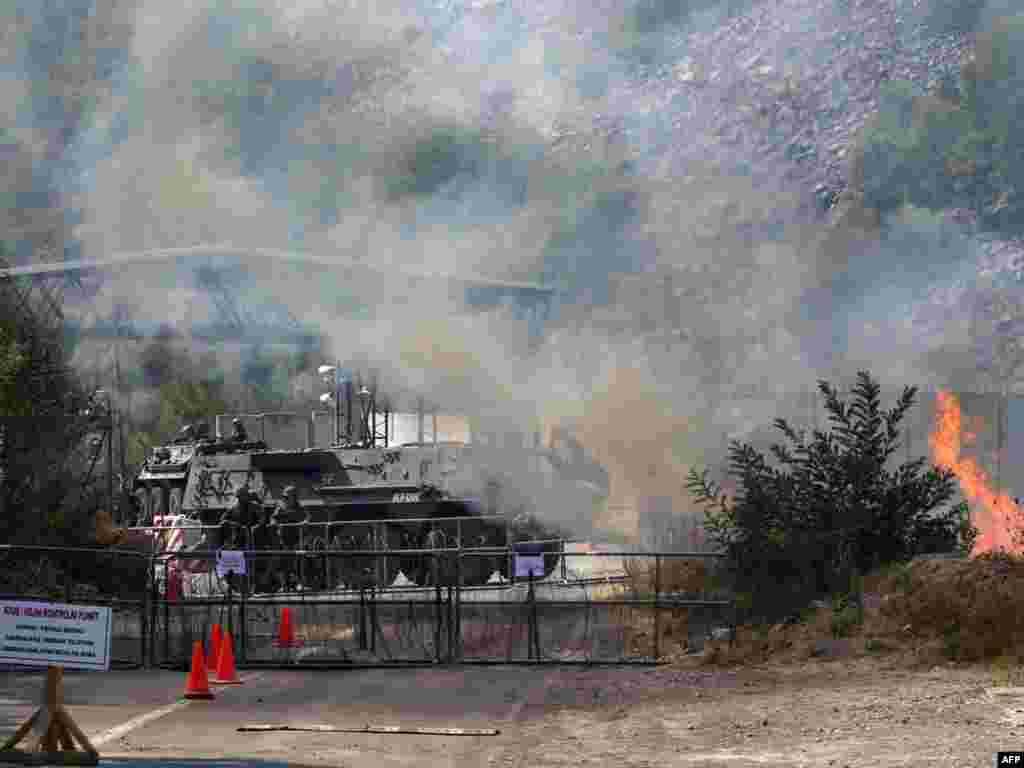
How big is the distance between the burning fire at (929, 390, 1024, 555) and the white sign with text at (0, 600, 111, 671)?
17042 mm

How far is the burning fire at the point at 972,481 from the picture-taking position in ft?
105

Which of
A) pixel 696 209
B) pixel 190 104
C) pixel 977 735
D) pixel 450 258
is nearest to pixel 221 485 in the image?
pixel 450 258

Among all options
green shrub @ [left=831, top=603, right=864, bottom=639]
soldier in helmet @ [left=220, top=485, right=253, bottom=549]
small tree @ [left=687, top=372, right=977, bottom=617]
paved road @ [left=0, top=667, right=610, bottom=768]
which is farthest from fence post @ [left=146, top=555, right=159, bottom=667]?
soldier in helmet @ [left=220, top=485, right=253, bottom=549]

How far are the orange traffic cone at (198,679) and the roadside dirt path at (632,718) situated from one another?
228 millimetres

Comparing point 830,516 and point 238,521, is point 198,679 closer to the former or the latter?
point 830,516

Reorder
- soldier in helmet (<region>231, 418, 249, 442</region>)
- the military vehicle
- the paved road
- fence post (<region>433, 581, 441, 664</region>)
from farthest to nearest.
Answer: soldier in helmet (<region>231, 418, 249, 442</region>), the military vehicle, fence post (<region>433, 581, 441, 664</region>), the paved road

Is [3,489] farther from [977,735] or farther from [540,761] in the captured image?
[977,735]

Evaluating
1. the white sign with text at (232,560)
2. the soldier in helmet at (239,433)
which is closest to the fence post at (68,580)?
the white sign with text at (232,560)

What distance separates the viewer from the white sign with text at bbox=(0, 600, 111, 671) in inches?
677

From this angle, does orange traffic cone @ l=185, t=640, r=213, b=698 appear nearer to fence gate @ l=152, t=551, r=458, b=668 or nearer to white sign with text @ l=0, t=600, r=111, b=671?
fence gate @ l=152, t=551, r=458, b=668

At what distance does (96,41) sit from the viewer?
55.2 m

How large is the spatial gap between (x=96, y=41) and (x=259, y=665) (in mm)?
33967

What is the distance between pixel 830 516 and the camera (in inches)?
989

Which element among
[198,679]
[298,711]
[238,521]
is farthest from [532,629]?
[238,521]
